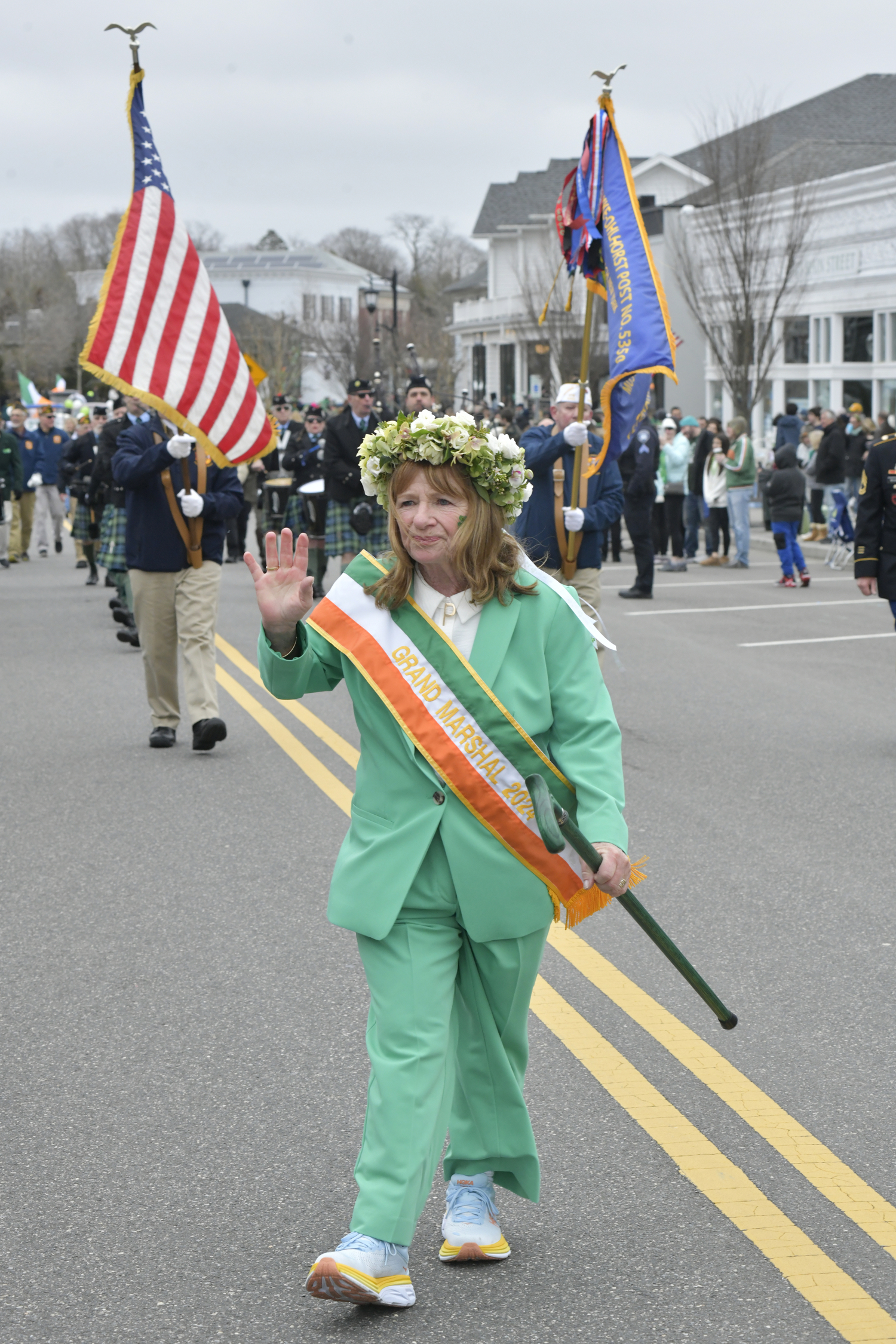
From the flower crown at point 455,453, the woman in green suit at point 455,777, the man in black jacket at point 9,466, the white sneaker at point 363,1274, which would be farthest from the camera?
the man in black jacket at point 9,466

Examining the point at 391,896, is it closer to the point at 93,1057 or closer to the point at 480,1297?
the point at 480,1297

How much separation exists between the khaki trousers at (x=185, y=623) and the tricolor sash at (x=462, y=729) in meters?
5.80

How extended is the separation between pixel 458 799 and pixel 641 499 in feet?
49.3

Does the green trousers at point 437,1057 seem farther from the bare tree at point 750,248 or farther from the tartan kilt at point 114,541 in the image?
the bare tree at point 750,248

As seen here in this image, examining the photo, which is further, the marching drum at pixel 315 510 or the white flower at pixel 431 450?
the marching drum at pixel 315 510

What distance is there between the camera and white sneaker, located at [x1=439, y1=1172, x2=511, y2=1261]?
354 cm

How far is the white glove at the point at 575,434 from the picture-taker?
9.74 meters

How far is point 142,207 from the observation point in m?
9.90

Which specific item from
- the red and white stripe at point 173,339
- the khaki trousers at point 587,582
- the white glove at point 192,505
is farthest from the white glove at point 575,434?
the white glove at point 192,505

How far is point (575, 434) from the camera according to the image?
976 centimetres

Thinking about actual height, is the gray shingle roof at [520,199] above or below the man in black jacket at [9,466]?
above

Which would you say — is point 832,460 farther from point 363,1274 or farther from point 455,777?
point 363,1274

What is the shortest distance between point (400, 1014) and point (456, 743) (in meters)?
0.56

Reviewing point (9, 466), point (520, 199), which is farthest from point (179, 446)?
point (520, 199)
